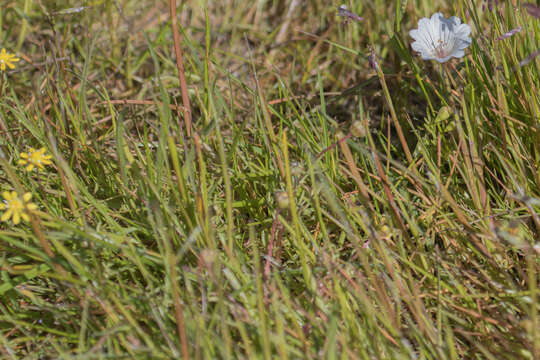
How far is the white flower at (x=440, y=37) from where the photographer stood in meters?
1.39

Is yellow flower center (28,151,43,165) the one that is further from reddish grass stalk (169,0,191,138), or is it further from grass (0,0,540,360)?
reddish grass stalk (169,0,191,138)

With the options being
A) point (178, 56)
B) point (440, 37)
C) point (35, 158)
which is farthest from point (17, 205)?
point (440, 37)

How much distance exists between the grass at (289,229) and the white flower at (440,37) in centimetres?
7

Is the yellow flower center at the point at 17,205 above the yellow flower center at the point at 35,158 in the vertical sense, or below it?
below

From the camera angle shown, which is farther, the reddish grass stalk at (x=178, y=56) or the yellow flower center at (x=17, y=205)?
the reddish grass stalk at (x=178, y=56)

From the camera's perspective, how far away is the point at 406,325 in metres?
1.21

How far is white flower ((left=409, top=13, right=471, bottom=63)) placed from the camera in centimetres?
139

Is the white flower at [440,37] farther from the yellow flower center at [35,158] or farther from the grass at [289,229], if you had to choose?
the yellow flower center at [35,158]

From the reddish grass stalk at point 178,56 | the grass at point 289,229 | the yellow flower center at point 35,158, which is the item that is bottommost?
the grass at point 289,229

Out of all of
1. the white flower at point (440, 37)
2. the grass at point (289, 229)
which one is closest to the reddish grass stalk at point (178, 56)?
the grass at point (289, 229)

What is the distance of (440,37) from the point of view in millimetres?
1474

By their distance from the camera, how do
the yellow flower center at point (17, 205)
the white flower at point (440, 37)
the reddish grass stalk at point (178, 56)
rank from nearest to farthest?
1. the yellow flower center at point (17, 205)
2. the reddish grass stalk at point (178, 56)
3. the white flower at point (440, 37)

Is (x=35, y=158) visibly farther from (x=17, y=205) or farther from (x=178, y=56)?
(x=178, y=56)

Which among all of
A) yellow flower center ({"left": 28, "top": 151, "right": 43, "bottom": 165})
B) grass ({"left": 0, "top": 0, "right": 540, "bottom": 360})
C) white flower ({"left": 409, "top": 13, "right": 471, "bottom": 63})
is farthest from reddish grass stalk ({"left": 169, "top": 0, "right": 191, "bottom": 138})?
white flower ({"left": 409, "top": 13, "right": 471, "bottom": 63})
